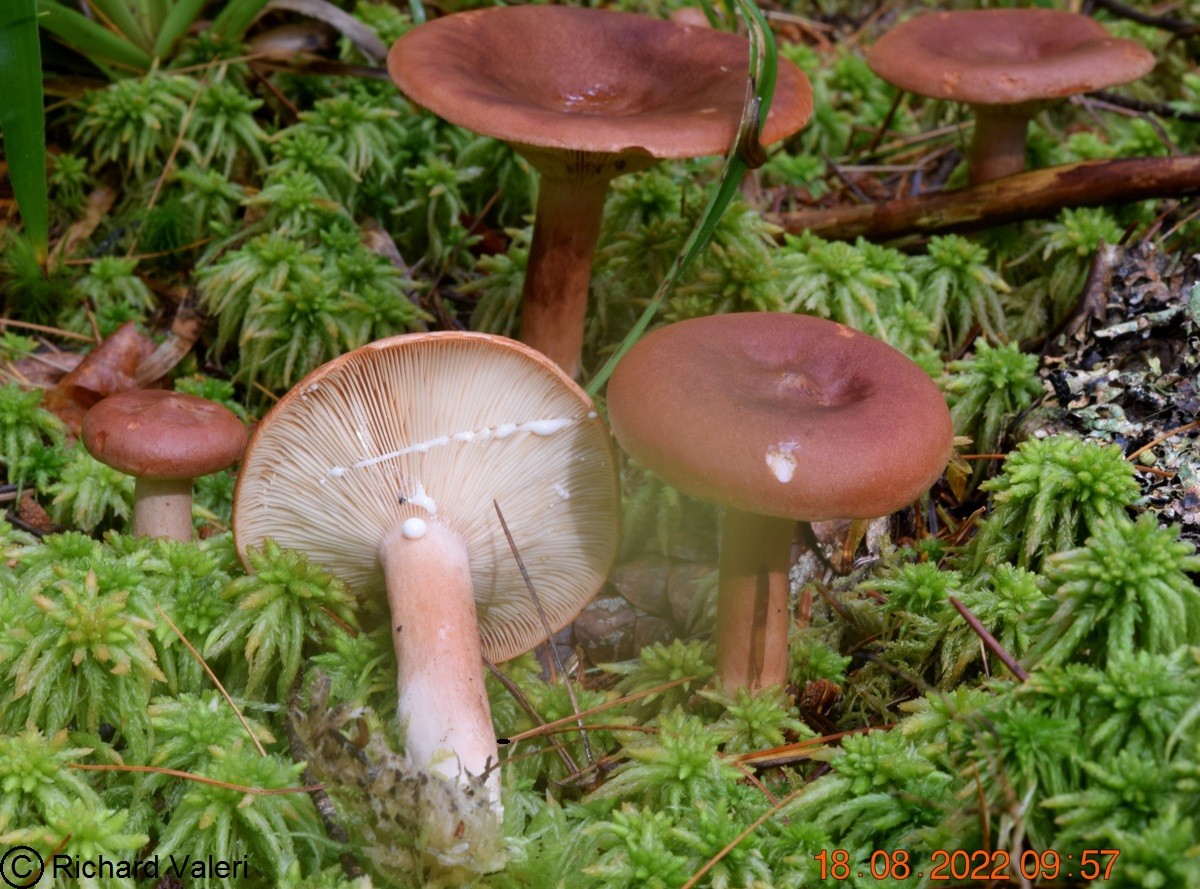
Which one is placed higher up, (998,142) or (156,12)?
(156,12)

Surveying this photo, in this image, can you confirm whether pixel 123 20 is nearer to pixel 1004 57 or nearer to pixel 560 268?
pixel 560 268

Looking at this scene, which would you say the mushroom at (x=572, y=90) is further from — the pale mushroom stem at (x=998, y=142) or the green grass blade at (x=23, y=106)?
the pale mushroom stem at (x=998, y=142)

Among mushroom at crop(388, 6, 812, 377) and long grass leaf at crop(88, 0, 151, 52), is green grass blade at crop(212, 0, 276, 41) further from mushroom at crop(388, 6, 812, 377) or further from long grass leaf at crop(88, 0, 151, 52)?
mushroom at crop(388, 6, 812, 377)

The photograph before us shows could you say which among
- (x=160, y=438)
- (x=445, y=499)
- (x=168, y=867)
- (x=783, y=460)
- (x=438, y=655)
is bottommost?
(x=168, y=867)

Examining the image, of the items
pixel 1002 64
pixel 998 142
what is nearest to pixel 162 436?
pixel 1002 64

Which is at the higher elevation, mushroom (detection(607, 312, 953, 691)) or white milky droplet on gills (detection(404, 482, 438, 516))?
mushroom (detection(607, 312, 953, 691))

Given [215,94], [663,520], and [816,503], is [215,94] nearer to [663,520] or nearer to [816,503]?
[663,520]

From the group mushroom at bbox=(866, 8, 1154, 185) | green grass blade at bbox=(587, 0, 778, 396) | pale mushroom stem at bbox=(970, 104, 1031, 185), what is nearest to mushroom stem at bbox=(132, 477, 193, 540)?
green grass blade at bbox=(587, 0, 778, 396)
